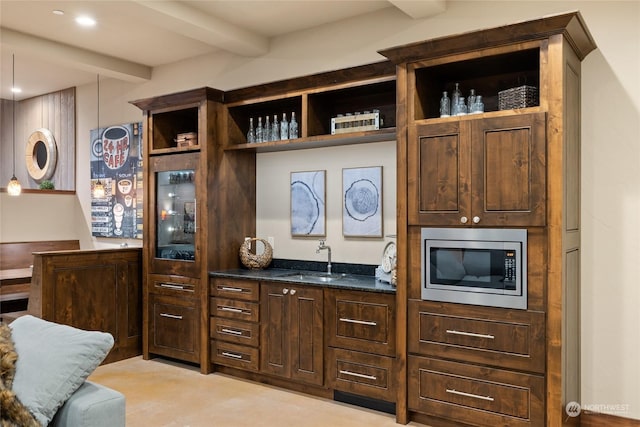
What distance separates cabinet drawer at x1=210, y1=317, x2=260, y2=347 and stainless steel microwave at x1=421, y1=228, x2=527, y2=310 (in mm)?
1485

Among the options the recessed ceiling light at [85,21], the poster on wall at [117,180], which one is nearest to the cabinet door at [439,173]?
the recessed ceiling light at [85,21]

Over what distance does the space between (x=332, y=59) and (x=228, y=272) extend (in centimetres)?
196

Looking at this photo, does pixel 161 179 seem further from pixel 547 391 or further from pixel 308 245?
pixel 547 391

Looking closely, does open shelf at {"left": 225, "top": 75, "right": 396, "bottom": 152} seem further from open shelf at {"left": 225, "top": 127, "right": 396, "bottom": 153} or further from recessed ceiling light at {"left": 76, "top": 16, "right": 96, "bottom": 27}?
recessed ceiling light at {"left": 76, "top": 16, "right": 96, "bottom": 27}

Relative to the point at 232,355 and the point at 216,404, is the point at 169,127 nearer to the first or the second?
the point at 232,355

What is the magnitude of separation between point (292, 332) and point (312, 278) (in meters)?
0.44

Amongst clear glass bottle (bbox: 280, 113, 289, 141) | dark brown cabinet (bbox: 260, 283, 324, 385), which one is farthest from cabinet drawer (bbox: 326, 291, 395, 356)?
clear glass bottle (bbox: 280, 113, 289, 141)

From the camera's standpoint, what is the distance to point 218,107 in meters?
4.38

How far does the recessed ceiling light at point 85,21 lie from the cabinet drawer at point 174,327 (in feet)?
7.89

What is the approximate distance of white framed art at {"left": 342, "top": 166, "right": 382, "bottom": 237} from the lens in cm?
401

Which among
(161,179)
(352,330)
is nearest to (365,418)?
(352,330)

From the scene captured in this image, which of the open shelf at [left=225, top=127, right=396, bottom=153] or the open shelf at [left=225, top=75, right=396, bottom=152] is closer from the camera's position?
the open shelf at [left=225, top=127, right=396, bottom=153]

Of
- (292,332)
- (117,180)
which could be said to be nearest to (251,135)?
(292,332)

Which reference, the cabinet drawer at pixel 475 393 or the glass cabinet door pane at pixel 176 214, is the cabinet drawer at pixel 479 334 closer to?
the cabinet drawer at pixel 475 393
